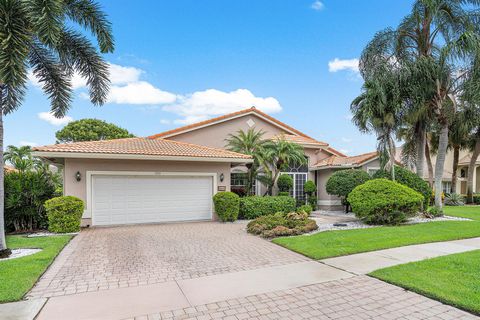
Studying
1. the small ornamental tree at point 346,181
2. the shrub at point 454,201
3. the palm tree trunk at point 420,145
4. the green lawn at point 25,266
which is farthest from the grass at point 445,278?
the shrub at point 454,201

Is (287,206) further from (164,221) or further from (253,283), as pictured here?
(253,283)

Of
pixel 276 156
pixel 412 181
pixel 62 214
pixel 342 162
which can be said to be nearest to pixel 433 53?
pixel 412 181

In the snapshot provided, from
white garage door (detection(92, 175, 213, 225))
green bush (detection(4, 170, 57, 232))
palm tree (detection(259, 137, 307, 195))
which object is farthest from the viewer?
palm tree (detection(259, 137, 307, 195))

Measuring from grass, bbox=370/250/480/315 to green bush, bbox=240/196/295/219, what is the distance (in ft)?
27.9

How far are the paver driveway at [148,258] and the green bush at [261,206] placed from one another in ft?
10.4

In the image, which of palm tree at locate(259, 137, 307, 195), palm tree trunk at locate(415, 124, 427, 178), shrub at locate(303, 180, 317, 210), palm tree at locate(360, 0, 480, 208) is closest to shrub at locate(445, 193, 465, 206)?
palm tree trunk at locate(415, 124, 427, 178)

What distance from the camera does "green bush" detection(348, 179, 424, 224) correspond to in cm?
1160

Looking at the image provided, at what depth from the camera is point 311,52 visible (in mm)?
16688

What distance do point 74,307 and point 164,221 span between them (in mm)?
8966

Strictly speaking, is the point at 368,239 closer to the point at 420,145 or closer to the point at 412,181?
the point at 412,181

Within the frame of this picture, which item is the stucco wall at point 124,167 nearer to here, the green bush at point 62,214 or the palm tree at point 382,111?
the green bush at point 62,214

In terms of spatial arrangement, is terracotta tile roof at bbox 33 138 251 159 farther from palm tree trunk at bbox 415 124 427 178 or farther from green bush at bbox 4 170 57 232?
palm tree trunk at bbox 415 124 427 178

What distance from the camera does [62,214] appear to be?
1059cm

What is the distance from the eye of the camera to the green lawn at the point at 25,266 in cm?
479
